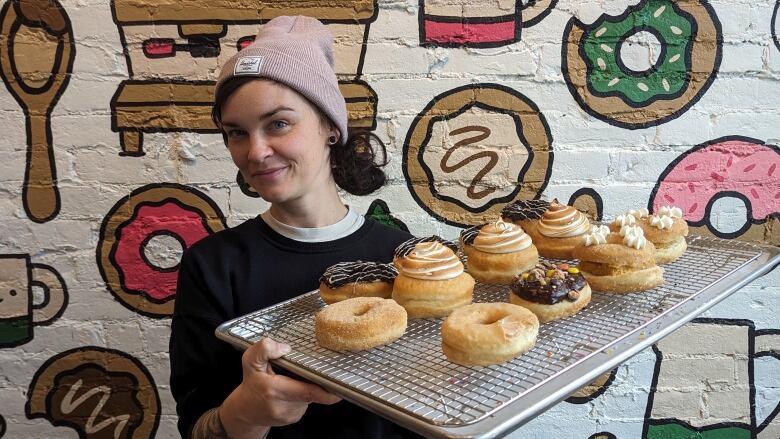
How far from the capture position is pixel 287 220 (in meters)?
1.60

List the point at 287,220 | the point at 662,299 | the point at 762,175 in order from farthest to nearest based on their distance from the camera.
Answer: the point at 762,175 → the point at 287,220 → the point at 662,299

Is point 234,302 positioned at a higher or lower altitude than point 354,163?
lower

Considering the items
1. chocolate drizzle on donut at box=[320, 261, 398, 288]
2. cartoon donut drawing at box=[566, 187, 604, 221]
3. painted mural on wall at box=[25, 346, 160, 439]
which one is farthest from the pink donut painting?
painted mural on wall at box=[25, 346, 160, 439]

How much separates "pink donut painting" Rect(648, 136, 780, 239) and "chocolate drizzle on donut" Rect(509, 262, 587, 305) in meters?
1.09

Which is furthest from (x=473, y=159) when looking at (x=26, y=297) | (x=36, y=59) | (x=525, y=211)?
(x=26, y=297)

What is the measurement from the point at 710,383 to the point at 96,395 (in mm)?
2455

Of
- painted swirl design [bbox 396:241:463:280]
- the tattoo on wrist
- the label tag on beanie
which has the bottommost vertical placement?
the tattoo on wrist

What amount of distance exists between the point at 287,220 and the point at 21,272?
47.2 inches

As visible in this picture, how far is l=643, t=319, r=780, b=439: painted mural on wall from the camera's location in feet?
7.45

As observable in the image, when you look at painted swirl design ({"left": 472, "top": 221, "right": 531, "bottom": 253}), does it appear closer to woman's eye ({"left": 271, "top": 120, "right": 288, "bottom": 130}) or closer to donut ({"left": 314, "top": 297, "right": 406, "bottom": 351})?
donut ({"left": 314, "top": 297, "right": 406, "bottom": 351})

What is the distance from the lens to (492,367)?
107 cm

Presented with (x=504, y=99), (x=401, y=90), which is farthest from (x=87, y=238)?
(x=504, y=99)

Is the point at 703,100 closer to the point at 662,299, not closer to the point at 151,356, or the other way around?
the point at 662,299

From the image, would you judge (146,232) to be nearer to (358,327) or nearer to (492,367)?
(358,327)
